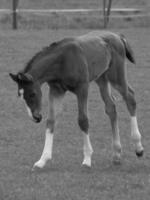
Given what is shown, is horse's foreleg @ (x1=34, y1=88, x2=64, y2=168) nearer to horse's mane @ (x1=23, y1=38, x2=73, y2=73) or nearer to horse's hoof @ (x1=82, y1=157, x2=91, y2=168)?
horse's hoof @ (x1=82, y1=157, x2=91, y2=168)

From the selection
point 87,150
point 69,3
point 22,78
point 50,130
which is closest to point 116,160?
point 87,150

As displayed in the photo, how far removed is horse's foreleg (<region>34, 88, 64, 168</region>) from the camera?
852 cm

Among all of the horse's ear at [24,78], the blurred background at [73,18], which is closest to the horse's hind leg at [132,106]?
the horse's ear at [24,78]

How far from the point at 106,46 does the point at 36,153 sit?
164 cm

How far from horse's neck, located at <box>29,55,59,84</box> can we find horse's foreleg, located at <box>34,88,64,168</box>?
37 cm

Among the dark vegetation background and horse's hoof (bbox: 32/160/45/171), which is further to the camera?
horse's hoof (bbox: 32/160/45/171)

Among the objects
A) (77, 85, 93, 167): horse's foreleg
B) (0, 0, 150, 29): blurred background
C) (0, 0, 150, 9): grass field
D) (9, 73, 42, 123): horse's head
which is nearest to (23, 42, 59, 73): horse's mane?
(9, 73, 42, 123): horse's head

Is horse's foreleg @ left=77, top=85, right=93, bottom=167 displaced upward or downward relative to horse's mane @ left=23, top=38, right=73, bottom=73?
downward

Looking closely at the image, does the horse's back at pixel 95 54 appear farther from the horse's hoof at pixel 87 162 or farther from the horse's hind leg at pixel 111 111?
the horse's hoof at pixel 87 162

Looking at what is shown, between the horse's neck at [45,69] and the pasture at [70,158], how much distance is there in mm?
1063

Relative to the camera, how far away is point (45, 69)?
27.4ft

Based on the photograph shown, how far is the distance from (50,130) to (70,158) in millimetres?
690

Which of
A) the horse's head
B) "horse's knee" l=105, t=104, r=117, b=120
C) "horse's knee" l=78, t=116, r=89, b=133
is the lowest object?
"horse's knee" l=105, t=104, r=117, b=120

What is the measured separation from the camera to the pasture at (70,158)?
24.6 feet
